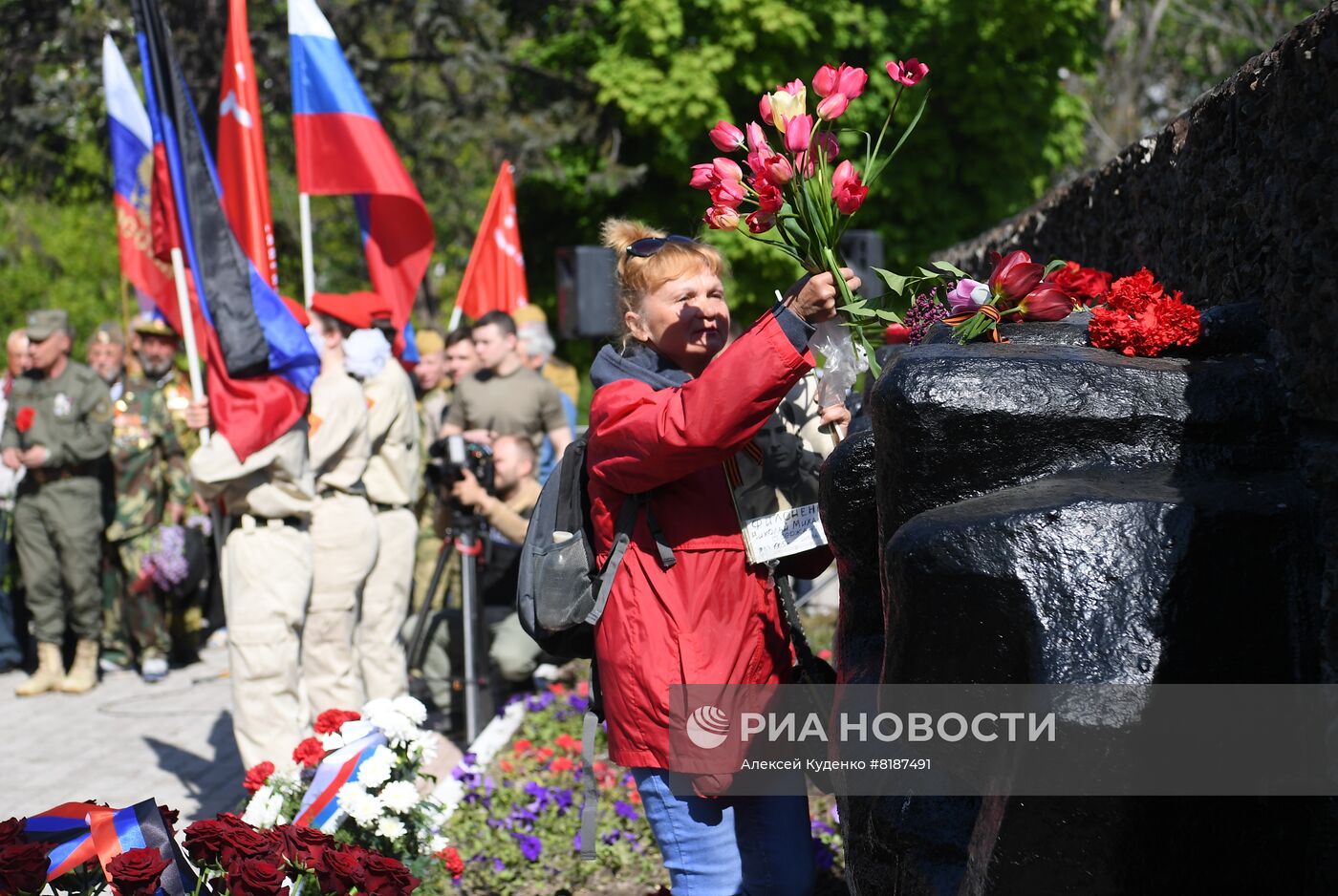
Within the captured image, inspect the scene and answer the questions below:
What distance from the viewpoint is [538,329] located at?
33.4 feet

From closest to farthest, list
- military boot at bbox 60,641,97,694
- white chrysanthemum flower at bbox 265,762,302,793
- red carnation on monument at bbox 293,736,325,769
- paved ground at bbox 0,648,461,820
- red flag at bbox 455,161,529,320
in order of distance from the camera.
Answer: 1. white chrysanthemum flower at bbox 265,762,302,793
2. red carnation on monument at bbox 293,736,325,769
3. paved ground at bbox 0,648,461,820
4. military boot at bbox 60,641,97,694
5. red flag at bbox 455,161,529,320

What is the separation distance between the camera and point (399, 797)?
411 cm

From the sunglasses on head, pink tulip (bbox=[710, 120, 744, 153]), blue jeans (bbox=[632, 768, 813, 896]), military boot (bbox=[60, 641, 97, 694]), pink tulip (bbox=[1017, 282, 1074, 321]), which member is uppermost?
pink tulip (bbox=[710, 120, 744, 153])

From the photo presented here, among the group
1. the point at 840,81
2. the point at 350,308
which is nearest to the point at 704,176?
the point at 840,81

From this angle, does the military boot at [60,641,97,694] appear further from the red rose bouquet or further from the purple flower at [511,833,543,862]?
the red rose bouquet

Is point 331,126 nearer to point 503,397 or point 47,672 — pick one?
point 503,397

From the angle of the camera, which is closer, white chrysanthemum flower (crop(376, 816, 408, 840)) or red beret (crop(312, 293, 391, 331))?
white chrysanthemum flower (crop(376, 816, 408, 840))

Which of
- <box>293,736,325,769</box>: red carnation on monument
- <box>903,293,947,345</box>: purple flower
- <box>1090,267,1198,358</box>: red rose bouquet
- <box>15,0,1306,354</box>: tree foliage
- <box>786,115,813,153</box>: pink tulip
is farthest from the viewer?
<box>15,0,1306,354</box>: tree foliage

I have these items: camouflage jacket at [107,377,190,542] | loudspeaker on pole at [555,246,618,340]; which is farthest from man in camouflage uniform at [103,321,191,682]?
loudspeaker on pole at [555,246,618,340]

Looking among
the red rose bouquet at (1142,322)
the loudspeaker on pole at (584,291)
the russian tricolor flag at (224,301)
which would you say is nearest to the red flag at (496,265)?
the loudspeaker on pole at (584,291)

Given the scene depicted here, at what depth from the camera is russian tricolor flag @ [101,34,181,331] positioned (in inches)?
323

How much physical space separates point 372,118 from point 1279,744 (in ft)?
23.3

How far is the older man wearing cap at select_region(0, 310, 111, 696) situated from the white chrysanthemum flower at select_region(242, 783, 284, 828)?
524cm

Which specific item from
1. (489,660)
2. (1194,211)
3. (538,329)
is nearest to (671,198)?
(538,329)
